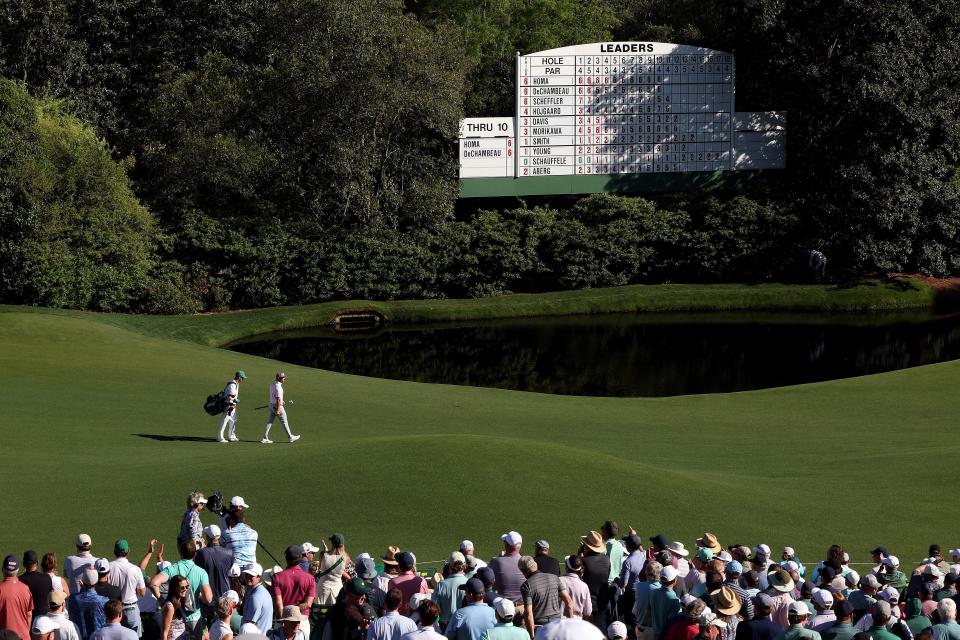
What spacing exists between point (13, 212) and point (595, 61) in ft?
83.4

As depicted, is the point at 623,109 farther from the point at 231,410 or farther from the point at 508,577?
the point at 508,577

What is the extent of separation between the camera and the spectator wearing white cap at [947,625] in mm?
13336

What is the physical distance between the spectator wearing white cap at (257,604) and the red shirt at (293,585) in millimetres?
459

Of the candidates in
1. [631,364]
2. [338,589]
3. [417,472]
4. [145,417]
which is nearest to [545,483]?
[417,472]

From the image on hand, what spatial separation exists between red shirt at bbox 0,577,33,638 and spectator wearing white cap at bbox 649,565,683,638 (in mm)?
6539

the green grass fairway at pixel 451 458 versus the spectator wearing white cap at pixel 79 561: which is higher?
the spectator wearing white cap at pixel 79 561

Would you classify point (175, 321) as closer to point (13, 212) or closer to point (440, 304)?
point (13, 212)

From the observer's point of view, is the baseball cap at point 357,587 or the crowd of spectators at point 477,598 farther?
the baseball cap at point 357,587

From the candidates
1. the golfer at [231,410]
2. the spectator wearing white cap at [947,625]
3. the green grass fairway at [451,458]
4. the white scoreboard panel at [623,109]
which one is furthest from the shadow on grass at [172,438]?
the white scoreboard panel at [623,109]

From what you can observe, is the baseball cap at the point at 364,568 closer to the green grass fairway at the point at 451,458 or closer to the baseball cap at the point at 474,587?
the baseball cap at the point at 474,587

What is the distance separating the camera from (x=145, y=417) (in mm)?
32656

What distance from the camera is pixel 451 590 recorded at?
14719 mm

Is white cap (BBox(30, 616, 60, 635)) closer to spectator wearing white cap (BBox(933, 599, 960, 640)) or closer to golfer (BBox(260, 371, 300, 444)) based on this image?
spectator wearing white cap (BBox(933, 599, 960, 640))

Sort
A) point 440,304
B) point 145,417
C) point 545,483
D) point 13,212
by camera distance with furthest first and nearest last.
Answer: point 440,304 → point 13,212 → point 145,417 → point 545,483
